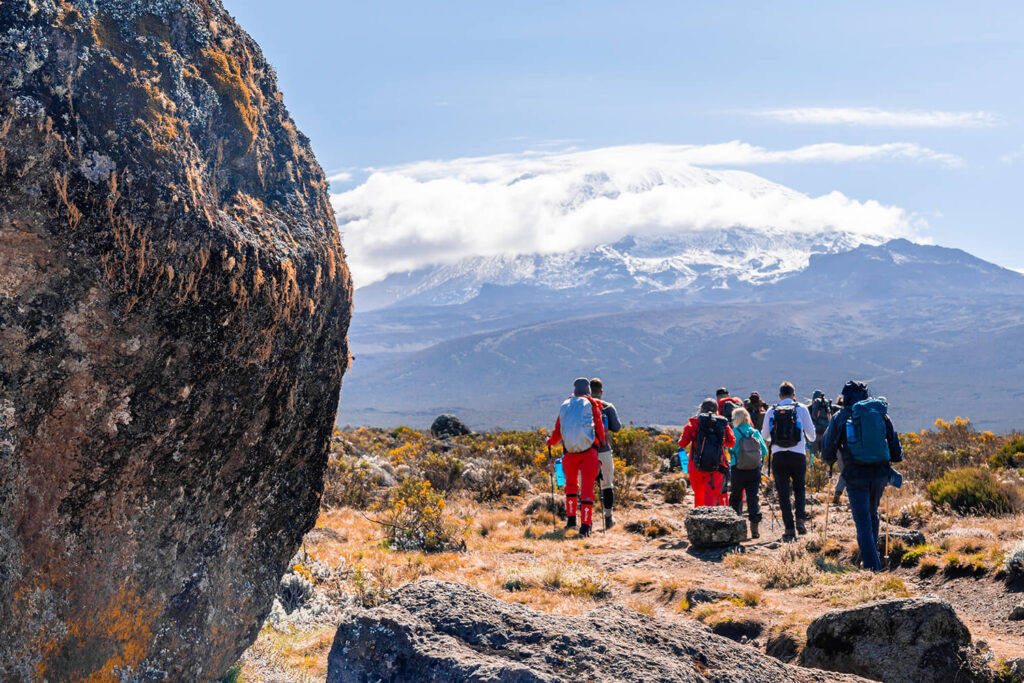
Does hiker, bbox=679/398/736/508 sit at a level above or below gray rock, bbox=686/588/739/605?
above

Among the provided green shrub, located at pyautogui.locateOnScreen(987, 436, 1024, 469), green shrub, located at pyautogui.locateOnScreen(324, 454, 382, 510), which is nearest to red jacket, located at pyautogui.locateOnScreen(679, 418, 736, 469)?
green shrub, located at pyautogui.locateOnScreen(324, 454, 382, 510)

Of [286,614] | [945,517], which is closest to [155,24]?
[286,614]

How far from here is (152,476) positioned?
11.9 ft

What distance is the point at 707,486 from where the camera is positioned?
11.3 m

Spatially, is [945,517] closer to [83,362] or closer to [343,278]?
[343,278]

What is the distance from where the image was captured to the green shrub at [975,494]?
1059 centimetres

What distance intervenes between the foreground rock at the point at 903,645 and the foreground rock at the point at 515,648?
3.23ft

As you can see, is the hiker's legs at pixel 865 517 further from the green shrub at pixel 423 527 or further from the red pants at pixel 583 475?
the green shrub at pixel 423 527

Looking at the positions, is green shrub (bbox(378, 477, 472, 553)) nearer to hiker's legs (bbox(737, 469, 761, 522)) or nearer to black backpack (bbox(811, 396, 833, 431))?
hiker's legs (bbox(737, 469, 761, 522))

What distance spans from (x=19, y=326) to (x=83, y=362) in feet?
0.92

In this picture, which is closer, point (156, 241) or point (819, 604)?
point (156, 241)

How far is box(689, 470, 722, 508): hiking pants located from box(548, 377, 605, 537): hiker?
172cm

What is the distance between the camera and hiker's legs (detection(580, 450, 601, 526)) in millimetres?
10422

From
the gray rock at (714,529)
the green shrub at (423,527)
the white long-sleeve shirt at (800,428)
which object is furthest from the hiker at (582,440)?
the white long-sleeve shirt at (800,428)
